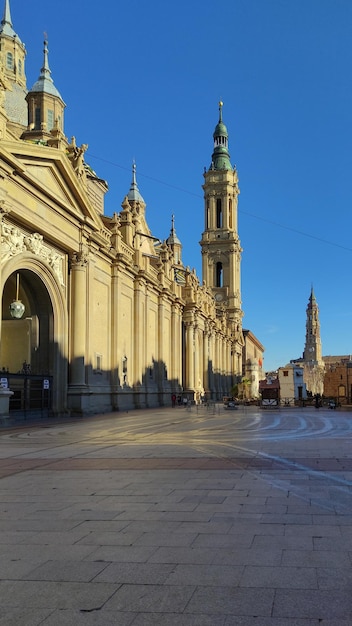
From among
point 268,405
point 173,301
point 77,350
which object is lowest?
point 268,405

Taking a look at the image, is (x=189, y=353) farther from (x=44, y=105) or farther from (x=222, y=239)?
(x=222, y=239)

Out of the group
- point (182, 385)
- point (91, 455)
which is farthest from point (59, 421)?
point (182, 385)

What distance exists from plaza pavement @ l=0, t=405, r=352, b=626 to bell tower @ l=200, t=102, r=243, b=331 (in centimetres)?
9192

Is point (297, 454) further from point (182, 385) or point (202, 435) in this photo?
point (182, 385)

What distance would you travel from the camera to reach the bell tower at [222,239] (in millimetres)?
104250

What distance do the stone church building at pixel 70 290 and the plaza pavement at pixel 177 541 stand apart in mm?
15705

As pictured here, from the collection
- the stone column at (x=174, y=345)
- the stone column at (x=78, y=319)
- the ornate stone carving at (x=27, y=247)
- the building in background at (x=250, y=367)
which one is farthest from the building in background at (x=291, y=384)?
the ornate stone carving at (x=27, y=247)

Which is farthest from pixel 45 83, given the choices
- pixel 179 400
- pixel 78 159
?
pixel 179 400

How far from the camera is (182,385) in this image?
62.7m

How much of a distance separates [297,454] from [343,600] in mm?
9311

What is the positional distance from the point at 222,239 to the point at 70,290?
74619 millimetres

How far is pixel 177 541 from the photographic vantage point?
20.5ft

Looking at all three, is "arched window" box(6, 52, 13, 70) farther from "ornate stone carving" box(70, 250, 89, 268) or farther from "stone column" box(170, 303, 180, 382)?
"ornate stone carving" box(70, 250, 89, 268)

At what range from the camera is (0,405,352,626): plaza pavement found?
14.5 ft
